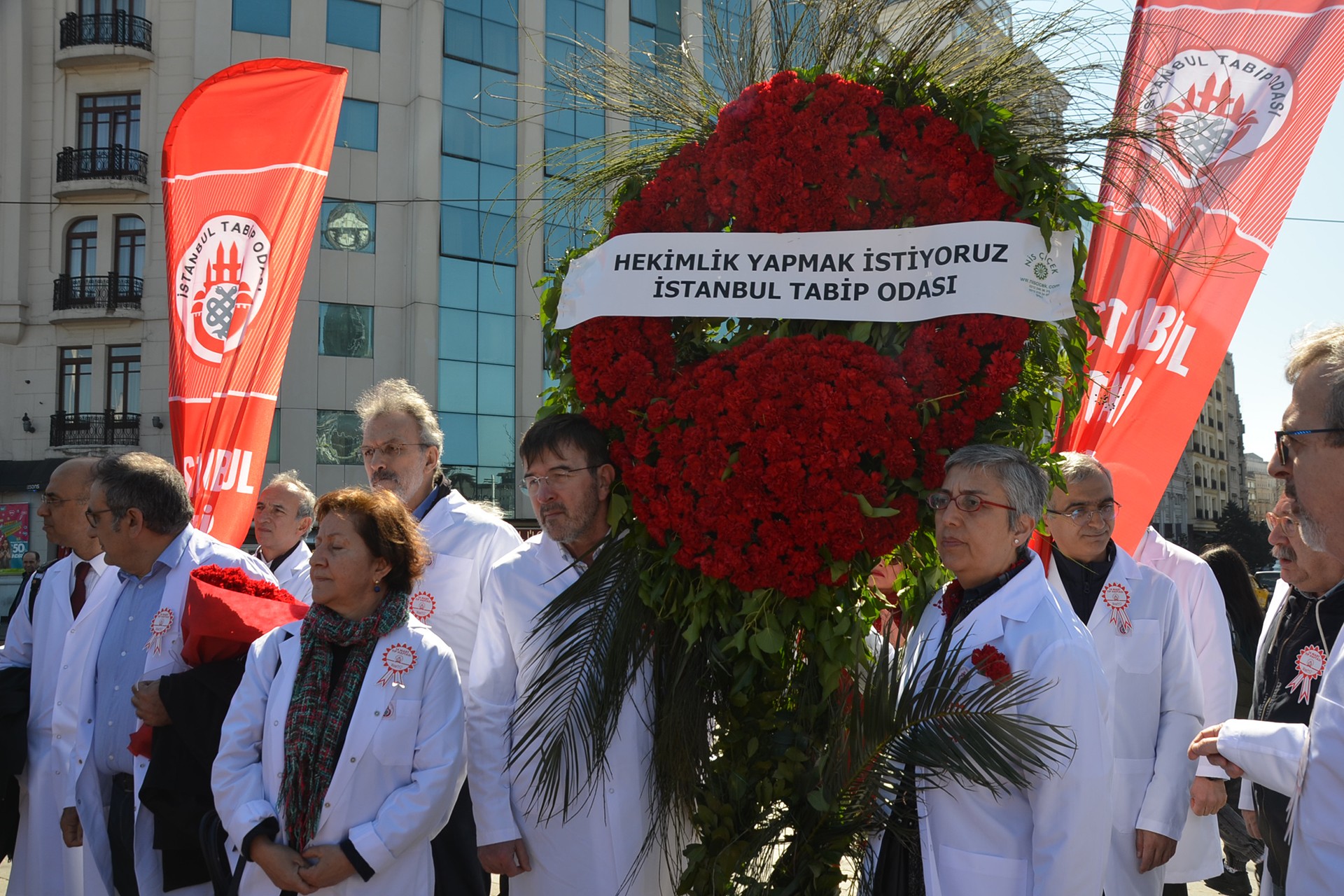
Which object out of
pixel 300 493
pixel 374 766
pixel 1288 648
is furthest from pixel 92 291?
pixel 1288 648

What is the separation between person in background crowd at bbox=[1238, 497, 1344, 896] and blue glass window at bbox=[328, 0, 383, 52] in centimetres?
2552

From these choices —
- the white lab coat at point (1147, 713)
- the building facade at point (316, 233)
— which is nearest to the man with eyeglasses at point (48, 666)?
the white lab coat at point (1147, 713)

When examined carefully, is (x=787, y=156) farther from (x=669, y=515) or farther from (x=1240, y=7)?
(x=1240, y=7)

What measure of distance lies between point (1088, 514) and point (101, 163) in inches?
1036

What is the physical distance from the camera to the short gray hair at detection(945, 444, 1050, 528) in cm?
259

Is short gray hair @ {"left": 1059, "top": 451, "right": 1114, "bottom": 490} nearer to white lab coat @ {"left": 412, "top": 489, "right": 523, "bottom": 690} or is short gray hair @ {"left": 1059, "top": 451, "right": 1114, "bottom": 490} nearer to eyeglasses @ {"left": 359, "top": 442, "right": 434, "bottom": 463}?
white lab coat @ {"left": 412, "top": 489, "right": 523, "bottom": 690}

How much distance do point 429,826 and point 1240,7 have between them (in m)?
4.06

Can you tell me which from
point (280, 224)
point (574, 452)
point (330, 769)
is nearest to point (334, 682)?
point (330, 769)

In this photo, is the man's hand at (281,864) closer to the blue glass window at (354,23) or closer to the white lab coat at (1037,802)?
the white lab coat at (1037,802)

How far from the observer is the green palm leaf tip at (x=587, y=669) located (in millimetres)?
2645

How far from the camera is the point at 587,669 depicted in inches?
105

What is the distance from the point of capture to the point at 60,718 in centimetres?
409

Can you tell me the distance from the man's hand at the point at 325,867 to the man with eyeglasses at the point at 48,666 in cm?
176

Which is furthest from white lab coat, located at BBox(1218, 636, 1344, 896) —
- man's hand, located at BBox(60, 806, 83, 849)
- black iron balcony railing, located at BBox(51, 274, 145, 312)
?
black iron balcony railing, located at BBox(51, 274, 145, 312)
